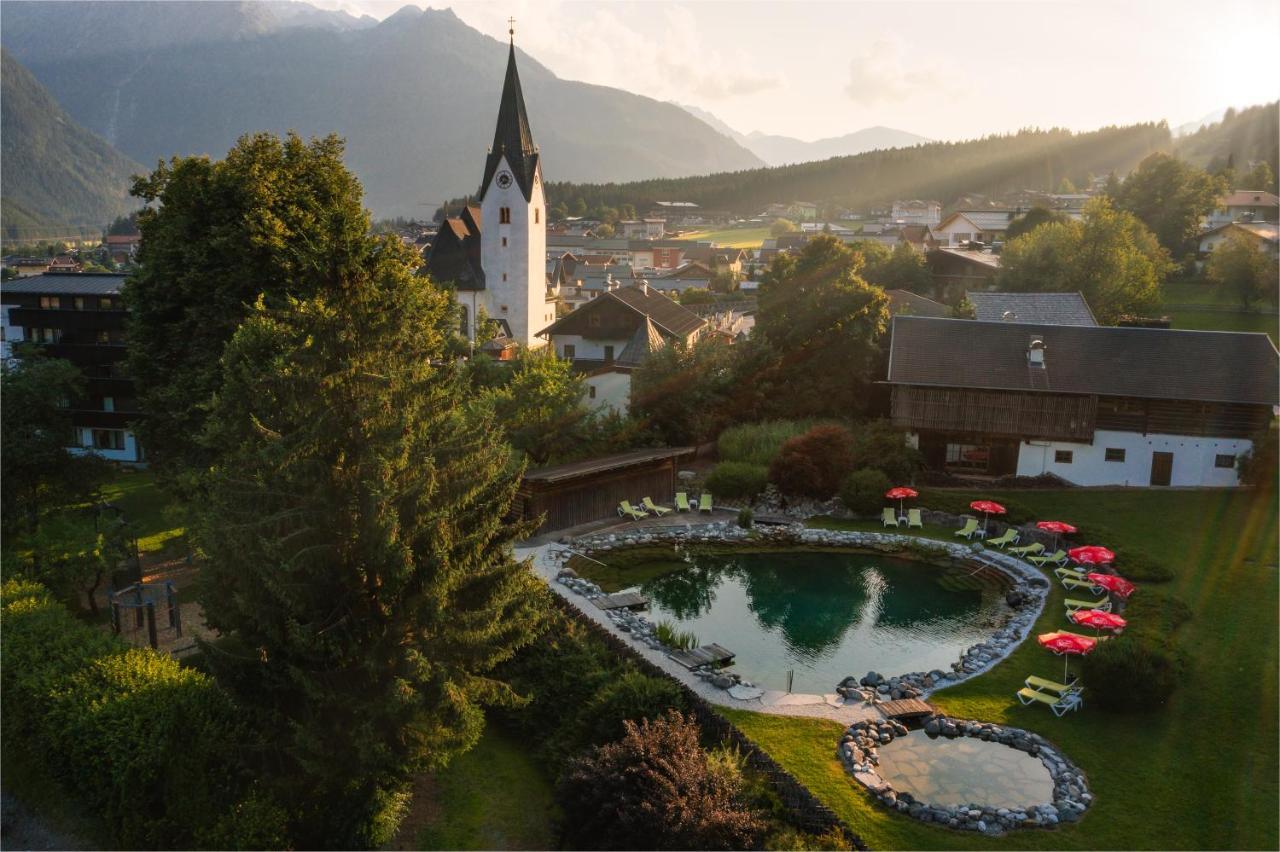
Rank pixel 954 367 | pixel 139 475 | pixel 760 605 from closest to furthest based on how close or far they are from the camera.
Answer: pixel 760 605 < pixel 954 367 < pixel 139 475

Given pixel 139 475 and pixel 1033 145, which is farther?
pixel 1033 145

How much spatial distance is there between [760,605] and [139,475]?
2621 cm

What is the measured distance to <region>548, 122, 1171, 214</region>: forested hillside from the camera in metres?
146

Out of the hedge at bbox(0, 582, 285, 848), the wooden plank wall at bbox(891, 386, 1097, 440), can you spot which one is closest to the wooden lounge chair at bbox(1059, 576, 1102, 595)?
the wooden plank wall at bbox(891, 386, 1097, 440)

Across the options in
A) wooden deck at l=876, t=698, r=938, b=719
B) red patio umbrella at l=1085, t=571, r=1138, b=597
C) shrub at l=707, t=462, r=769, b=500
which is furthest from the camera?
shrub at l=707, t=462, r=769, b=500

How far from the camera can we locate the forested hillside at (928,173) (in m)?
146

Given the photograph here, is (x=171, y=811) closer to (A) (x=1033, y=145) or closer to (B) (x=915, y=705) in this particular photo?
(B) (x=915, y=705)

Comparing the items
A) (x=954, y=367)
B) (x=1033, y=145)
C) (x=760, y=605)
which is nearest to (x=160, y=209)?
(x=760, y=605)

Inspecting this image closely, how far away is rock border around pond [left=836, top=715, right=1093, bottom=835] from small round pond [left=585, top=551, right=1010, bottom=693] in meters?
2.44

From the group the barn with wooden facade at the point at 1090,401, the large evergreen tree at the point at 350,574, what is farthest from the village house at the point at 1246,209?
the large evergreen tree at the point at 350,574

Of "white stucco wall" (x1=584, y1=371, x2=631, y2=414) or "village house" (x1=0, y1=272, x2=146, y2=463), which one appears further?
"village house" (x1=0, y1=272, x2=146, y2=463)

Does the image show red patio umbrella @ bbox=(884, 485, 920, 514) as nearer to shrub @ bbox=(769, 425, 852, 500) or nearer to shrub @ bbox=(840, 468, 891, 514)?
shrub @ bbox=(840, 468, 891, 514)

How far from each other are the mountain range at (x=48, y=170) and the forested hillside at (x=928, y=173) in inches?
3612

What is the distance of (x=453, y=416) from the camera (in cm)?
1438
